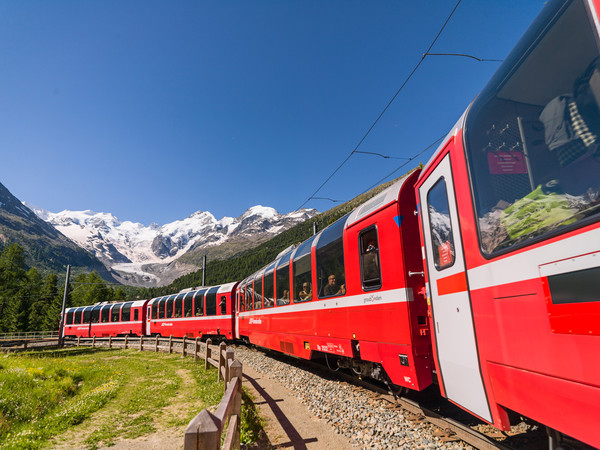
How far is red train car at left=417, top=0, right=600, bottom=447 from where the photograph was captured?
7.72 ft

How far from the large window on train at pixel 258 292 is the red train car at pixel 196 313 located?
232 inches

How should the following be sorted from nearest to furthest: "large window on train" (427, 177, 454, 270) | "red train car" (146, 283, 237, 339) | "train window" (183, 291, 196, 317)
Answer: "large window on train" (427, 177, 454, 270), "red train car" (146, 283, 237, 339), "train window" (183, 291, 196, 317)

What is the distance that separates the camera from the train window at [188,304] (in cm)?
2516

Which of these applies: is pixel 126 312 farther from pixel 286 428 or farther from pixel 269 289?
pixel 286 428

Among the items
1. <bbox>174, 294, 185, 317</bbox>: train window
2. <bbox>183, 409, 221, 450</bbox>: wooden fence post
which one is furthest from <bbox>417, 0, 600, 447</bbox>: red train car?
<bbox>174, 294, 185, 317</bbox>: train window

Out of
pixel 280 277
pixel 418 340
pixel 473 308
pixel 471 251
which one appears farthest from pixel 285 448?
pixel 280 277

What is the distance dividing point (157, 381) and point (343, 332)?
6.96 metres

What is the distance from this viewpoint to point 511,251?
10.0 feet

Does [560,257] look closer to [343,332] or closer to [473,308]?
[473,308]

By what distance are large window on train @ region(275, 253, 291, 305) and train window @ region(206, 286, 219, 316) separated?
37.3 ft

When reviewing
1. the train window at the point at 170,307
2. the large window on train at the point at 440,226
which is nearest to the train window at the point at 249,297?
the large window on train at the point at 440,226

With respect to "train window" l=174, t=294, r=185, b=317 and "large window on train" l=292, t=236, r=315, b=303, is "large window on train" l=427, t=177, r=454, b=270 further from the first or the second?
"train window" l=174, t=294, r=185, b=317

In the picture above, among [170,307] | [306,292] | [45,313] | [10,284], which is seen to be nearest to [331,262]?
[306,292]

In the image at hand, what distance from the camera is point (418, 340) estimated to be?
5320 mm
